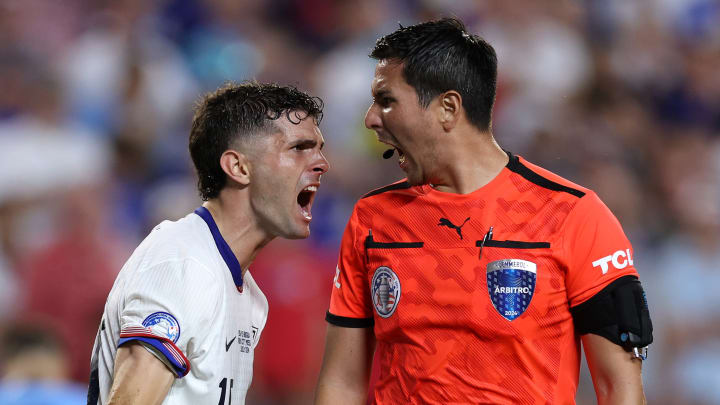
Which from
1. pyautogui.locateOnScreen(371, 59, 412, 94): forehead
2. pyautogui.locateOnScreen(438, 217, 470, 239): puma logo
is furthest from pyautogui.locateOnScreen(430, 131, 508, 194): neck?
pyautogui.locateOnScreen(371, 59, 412, 94): forehead

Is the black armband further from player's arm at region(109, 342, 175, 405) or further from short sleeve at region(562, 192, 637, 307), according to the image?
player's arm at region(109, 342, 175, 405)

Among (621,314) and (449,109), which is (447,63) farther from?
(621,314)

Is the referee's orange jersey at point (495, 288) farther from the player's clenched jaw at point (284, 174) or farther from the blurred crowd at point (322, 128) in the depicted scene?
the blurred crowd at point (322, 128)

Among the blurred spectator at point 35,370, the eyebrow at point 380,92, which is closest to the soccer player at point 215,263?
the eyebrow at point 380,92

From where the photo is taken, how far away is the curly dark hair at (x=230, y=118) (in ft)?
11.8

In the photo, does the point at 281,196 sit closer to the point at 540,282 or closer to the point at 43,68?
the point at 540,282

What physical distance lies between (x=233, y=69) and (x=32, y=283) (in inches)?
98.2

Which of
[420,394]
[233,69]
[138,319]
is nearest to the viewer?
[138,319]

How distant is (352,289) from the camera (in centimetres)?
358

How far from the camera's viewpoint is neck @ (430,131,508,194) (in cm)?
338

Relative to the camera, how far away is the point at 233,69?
769 cm

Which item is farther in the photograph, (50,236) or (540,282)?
(50,236)

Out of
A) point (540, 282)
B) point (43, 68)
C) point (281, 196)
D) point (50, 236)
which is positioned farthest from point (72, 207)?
point (540, 282)

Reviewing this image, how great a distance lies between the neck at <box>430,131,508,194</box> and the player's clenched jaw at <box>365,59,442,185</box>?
5 centimetres
